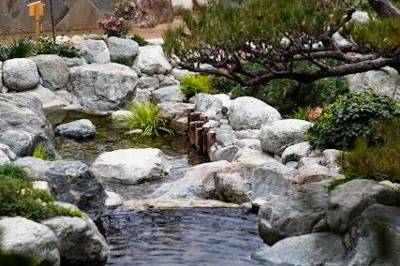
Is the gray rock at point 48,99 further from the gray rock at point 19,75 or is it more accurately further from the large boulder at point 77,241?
the large boulder at point 77,241

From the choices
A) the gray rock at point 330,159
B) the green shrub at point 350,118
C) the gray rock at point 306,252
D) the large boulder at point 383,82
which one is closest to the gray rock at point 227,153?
the green shrub at point 350,118

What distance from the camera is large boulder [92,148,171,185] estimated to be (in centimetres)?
1051

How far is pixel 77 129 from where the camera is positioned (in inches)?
528

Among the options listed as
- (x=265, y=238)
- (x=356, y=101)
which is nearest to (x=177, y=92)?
(x=356, y=101)

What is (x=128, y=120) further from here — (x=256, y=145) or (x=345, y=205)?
(x=345, y=205)

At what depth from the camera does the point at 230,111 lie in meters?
13.4

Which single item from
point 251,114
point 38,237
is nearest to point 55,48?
point 251,114

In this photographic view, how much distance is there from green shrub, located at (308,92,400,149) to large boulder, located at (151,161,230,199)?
1.46 metres

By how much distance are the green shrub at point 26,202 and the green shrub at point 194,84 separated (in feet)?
28.8

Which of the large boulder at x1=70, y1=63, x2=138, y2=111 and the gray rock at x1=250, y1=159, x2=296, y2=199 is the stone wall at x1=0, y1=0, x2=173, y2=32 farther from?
the gray rock at x1=250, y1=159, x2=296, y2=199

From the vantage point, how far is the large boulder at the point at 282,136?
10.7 m

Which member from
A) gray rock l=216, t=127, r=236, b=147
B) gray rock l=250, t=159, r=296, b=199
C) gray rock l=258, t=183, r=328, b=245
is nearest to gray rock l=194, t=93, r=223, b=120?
gray rock l=216, t=127, r=236, b=147

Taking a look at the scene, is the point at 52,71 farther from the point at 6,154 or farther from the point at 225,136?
the point at 6,154

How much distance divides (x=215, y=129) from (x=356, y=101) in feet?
11.4
